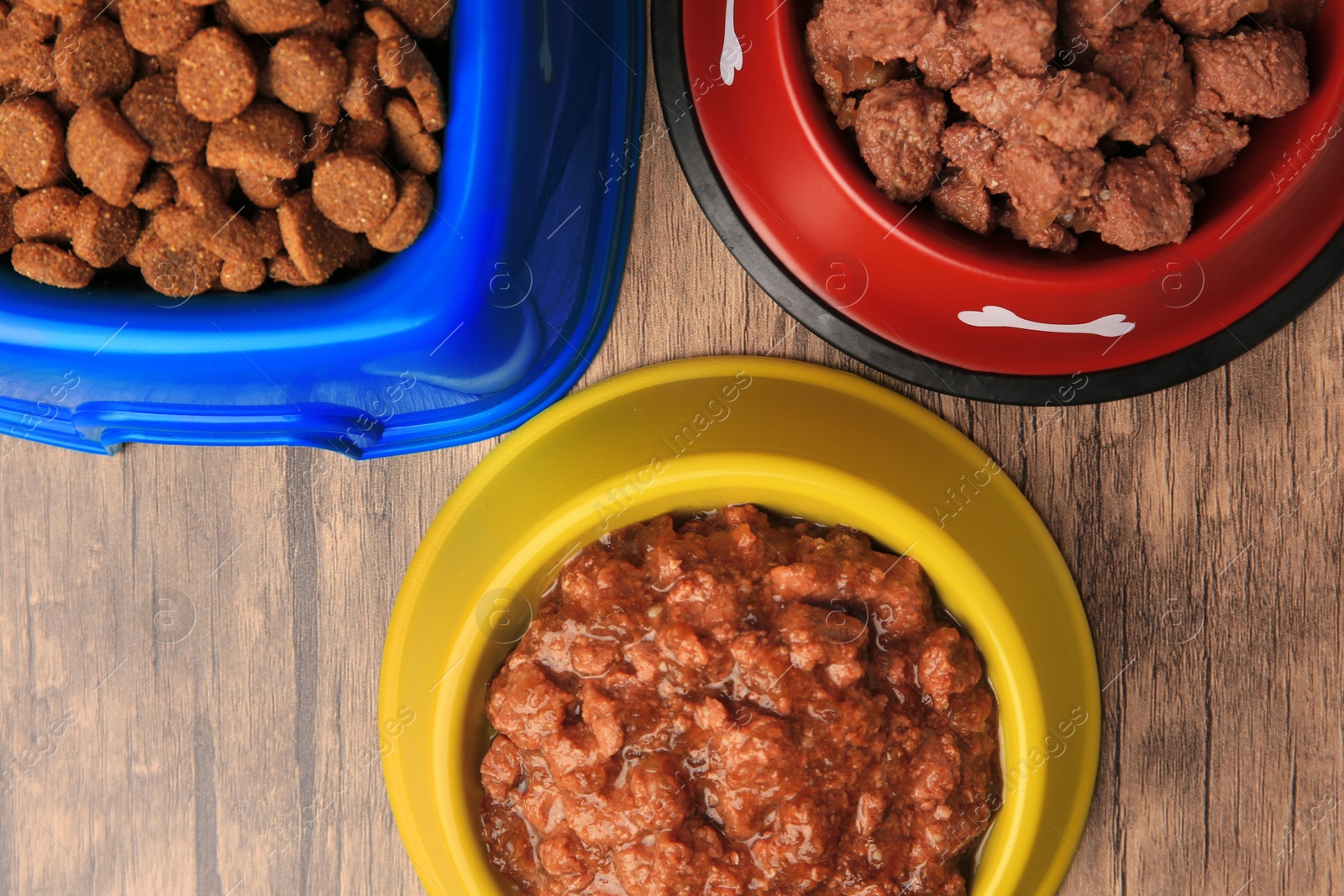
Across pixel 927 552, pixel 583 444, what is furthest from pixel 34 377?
pixel 927 552

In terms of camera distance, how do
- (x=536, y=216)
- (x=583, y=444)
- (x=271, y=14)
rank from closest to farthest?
(x=271, y=14) < (x=536, y=216) < (x=583, y=444)

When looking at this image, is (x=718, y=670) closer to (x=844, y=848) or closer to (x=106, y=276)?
(x=844, y=848)

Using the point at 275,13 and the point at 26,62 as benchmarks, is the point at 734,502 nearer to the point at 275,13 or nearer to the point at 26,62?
the point at 275,13

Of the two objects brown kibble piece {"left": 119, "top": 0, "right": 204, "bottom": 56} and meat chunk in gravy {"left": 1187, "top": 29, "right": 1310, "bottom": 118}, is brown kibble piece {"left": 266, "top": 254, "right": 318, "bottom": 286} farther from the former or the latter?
meat chunk in gravy {"left": 1187, "top": 29, "right": 1310, "bottom": 118}

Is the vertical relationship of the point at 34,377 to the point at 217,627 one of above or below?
above

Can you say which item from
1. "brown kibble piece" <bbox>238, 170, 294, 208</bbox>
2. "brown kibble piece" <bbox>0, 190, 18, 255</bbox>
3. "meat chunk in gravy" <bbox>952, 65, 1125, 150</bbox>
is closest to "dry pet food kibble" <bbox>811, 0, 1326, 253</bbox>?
"meat chunk in gravy" <bbox>952, 65, 1125, 150</bbox>

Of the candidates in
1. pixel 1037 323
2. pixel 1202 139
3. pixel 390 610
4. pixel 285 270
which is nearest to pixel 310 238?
pixel 285 270
